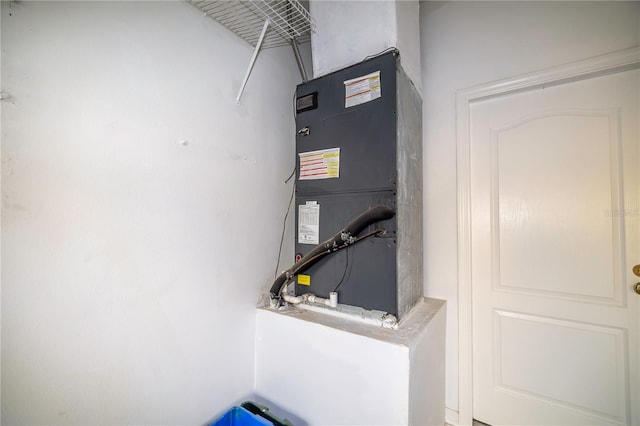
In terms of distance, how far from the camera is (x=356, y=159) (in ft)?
4.09

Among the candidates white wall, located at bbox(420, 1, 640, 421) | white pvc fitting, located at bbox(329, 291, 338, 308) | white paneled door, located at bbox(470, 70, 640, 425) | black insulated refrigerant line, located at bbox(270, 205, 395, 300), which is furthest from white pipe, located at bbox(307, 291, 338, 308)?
white paneled door, located at bbox(470, 70, 640, 425)

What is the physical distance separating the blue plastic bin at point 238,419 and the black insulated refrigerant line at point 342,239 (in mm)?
509

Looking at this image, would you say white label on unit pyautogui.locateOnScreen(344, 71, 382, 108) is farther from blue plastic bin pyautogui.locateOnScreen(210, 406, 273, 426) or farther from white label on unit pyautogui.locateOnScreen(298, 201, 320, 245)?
blue plastic bin pyautogui.locateOnScreen(210, 406, 273, 426)

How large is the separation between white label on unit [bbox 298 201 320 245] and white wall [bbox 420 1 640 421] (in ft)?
2.65

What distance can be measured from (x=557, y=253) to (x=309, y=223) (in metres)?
1.37

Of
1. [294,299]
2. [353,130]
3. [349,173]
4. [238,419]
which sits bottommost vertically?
[238,419]

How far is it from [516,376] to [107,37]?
8.33ft

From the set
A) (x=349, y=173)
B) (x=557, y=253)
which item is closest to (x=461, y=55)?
(x=349, y=173)

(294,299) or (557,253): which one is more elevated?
(557,253)

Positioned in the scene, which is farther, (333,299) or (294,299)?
(294,299)

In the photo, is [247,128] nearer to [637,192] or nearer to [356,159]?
[356,159]

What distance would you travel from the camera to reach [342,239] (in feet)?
3.78

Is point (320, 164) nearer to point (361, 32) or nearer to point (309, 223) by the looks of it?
point (309, 223)

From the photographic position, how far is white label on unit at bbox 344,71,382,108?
1209 millimetres
